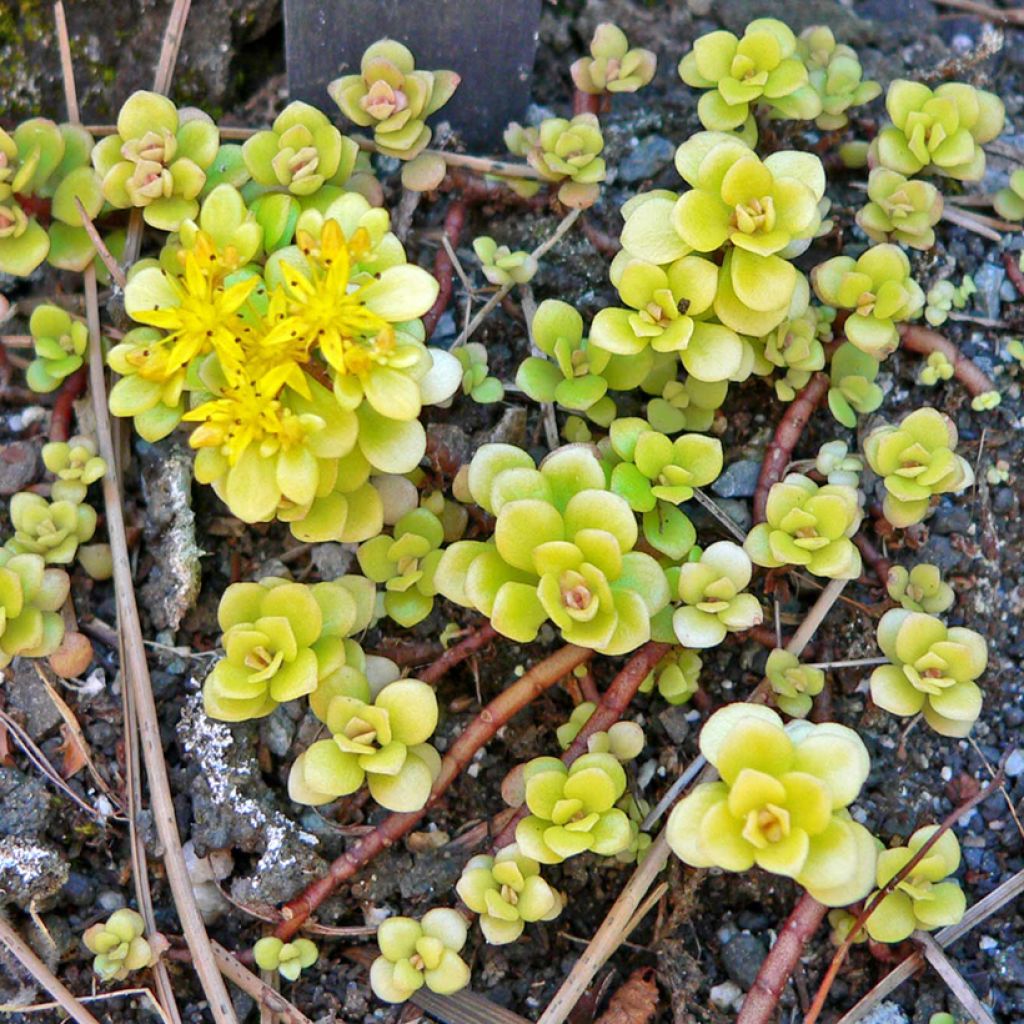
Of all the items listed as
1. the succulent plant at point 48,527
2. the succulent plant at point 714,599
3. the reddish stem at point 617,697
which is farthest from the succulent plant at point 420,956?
the succulent plant at point 48,527

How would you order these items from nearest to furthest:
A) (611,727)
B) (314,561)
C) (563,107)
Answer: (611,727)
(314,561)
(563,107)

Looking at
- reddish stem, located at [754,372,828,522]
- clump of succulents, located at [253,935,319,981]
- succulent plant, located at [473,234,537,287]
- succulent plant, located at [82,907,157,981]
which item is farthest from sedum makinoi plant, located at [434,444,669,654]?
succulent plant, located at [82,907,157,981]

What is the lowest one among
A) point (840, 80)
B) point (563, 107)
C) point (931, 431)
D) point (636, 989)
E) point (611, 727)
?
point (636, 989)

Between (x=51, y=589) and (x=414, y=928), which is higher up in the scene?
(x=51, y=589)

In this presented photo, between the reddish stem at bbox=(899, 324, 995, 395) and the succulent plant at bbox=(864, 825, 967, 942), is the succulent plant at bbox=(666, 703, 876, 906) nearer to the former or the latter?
the succulent plant at bbox=(864, 825, 967, 942)

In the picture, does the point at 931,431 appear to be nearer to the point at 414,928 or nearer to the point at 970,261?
the point at 970,261

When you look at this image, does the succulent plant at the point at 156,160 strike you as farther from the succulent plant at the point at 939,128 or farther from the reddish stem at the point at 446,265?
the succulent plant at the point at 939,128

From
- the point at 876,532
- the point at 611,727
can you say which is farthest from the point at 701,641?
the point at 876,532

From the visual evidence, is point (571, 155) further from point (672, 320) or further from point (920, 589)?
point (920, 589)
